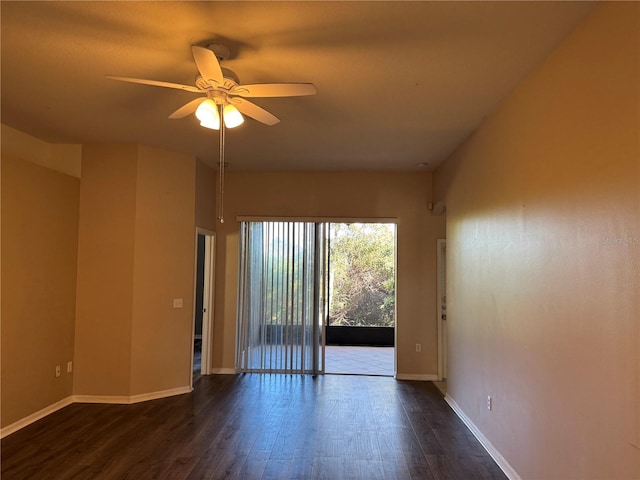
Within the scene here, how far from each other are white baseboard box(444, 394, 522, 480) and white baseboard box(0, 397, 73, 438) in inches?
157

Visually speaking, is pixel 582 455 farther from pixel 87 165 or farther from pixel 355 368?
pixel 87 165

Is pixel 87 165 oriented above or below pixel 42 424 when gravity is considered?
above

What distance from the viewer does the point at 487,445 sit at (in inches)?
125

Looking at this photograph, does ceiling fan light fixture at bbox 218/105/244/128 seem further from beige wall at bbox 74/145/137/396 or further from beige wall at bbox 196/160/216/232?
beige wall at bbox 196/160/216/232

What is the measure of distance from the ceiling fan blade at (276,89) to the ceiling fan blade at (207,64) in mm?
128

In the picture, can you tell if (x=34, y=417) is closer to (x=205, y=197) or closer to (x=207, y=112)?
(x=205, y=197)

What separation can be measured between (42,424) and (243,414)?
180cm

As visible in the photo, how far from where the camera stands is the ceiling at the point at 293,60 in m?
2.01

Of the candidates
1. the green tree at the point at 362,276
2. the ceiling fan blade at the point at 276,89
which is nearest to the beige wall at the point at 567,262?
the ceiling fan blade at the point at 276,89

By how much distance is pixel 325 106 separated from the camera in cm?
318

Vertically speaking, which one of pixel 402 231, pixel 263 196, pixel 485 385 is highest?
pixel 263 196

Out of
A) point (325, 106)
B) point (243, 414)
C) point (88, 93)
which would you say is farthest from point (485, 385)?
point (88, 93)

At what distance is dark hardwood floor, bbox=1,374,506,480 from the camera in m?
2.81

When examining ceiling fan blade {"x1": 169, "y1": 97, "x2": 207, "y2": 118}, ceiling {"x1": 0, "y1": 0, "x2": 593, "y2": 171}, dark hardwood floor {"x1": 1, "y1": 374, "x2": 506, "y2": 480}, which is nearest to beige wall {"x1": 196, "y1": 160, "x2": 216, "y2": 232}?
ceiling {"x1": 0, "y1": 0, "x2": 593, "y2": 171}
